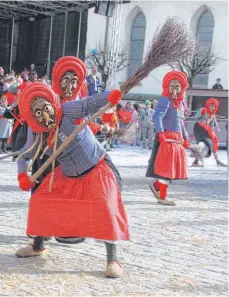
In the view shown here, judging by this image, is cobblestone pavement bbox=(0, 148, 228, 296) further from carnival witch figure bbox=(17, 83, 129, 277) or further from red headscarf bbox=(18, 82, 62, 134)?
red headscarf bbox=(18, 82, 62, 134)

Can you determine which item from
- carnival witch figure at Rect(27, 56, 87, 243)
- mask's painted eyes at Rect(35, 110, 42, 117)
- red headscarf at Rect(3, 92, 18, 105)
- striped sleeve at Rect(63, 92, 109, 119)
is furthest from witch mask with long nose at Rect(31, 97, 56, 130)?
red headscarf at Rect(3, 92, 18, 105)

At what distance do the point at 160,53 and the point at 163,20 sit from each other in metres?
26.5

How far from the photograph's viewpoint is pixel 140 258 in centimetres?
442

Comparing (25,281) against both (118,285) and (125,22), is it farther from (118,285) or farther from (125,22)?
(125,22)

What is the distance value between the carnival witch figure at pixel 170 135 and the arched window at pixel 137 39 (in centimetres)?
2482

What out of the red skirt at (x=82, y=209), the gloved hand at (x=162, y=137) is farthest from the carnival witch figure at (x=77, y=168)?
the gloved hand at (x=162, y=137)

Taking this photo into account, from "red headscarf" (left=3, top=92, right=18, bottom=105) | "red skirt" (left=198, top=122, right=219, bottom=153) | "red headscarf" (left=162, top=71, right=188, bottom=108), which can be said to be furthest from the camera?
"red skirt" (left=198, top=122, right=219, bottom=153)

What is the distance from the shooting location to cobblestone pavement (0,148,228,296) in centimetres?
365

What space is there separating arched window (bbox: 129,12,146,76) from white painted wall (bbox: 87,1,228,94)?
0.30m

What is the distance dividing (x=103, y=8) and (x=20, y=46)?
37.6ft

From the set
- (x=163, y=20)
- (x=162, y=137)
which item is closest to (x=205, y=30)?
(x=163, y=20)

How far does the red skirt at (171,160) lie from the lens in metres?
6.95

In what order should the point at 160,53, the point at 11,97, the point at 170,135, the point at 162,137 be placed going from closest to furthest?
the point at 160,53 < the point at 162,137 < the point at 170,135 < the point at 11,97

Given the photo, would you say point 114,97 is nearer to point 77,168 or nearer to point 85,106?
point 85,106
